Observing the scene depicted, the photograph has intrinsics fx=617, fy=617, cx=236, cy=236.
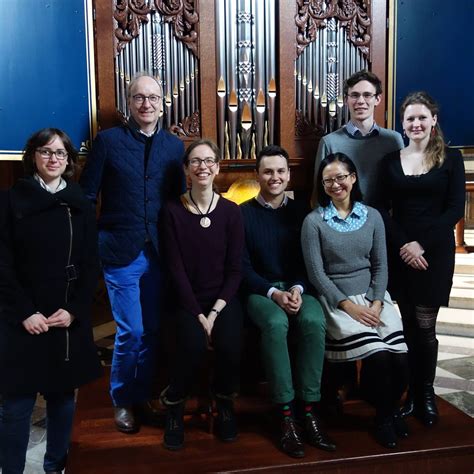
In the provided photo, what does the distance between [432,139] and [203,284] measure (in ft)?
3.85

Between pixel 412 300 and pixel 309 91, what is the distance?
147 cm

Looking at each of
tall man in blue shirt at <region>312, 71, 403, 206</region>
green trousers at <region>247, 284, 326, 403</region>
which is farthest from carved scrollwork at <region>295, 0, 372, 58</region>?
green trousers at <region>247, 284, 326, 403</region>

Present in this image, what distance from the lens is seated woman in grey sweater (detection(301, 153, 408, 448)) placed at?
8.03 ft

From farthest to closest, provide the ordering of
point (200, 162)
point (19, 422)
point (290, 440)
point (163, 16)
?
point (163, 16), point (200, 162), point (290, 440), point (19, 422)

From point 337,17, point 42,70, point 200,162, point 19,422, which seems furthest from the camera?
point 337,17

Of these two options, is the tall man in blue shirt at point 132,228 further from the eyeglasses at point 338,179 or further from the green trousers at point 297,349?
the eyeglasses at point 338,179

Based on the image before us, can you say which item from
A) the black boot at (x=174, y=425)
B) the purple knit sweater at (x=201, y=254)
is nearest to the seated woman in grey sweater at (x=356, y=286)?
the purple knit sweater at (x=201, y=254)

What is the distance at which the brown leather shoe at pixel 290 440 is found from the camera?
2322mm

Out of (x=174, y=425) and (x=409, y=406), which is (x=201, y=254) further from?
(x=409, y=406)

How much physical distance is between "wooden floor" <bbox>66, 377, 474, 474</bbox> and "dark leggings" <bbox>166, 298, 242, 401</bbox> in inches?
8.5

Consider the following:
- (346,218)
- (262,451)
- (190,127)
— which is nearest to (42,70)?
(190,127)

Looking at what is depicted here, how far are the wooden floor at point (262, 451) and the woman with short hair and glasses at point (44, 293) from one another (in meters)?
0.25

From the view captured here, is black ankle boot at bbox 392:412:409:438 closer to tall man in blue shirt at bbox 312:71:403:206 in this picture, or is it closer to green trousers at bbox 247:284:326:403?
green trousers at bbox 247:284:326:403

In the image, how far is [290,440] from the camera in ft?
7.72
